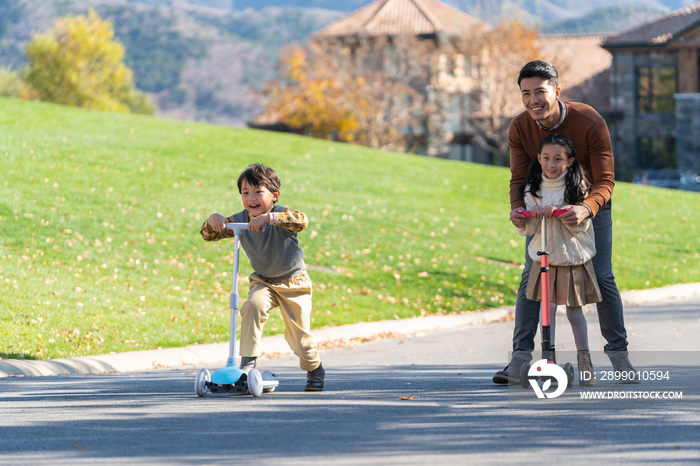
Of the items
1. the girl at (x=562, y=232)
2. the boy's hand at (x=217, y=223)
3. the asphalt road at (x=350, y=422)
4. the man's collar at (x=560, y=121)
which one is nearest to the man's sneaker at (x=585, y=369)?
the girl at (x=562, y=232)

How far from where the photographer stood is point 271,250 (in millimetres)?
5711

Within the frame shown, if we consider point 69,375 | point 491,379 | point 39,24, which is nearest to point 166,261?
point 69,375

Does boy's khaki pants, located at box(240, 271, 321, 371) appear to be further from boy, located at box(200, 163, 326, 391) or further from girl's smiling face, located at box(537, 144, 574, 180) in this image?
girl's smiling face, located at box(537, 144, 574, 180)

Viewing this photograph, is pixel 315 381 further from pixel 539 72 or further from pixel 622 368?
pixel 539 72

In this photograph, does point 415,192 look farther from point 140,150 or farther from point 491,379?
point 491,379

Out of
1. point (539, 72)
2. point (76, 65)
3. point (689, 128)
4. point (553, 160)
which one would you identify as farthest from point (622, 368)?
point (76, 65)

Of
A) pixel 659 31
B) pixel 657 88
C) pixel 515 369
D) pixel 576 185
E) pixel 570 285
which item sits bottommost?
pixel 515 369

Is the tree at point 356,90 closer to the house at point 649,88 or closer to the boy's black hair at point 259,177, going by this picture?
the house at point 649,88

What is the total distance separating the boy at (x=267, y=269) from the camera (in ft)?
18.5

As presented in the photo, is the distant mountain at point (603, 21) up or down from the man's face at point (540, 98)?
up

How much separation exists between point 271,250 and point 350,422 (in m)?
1.39

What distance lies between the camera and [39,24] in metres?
180

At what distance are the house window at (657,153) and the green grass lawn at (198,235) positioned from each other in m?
21.2

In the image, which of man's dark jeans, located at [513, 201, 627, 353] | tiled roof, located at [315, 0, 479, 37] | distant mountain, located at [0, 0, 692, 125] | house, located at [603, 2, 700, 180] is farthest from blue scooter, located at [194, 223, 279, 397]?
distant mountain, located at [0, 0, 692, 125]
